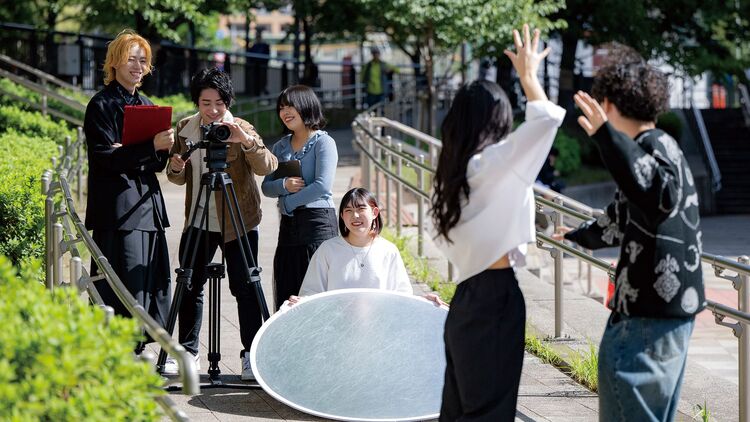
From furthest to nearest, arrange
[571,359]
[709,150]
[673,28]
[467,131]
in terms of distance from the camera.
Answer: [709,150] → [673,28] → [571,359] → [467,131]

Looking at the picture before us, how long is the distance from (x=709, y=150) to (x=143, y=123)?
82.8 feet

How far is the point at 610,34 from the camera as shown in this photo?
24.5m

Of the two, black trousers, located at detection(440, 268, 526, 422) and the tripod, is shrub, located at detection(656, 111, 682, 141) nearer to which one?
the tripod

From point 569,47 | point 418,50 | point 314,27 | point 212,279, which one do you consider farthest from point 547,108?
point 569,47

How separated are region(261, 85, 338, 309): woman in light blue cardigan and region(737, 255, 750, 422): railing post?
2089 mm

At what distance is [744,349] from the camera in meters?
5.59

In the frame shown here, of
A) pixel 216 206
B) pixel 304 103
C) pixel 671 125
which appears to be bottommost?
pixel 671 125

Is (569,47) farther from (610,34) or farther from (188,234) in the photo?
(188,234)

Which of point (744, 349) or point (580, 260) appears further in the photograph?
point (580, 260)

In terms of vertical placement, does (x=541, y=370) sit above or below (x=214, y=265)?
below

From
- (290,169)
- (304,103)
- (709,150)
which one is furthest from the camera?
(709,150)

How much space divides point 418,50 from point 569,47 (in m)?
6.71

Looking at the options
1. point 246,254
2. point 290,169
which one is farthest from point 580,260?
point 246,254

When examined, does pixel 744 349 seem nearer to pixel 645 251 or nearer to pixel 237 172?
pixel 645 251
